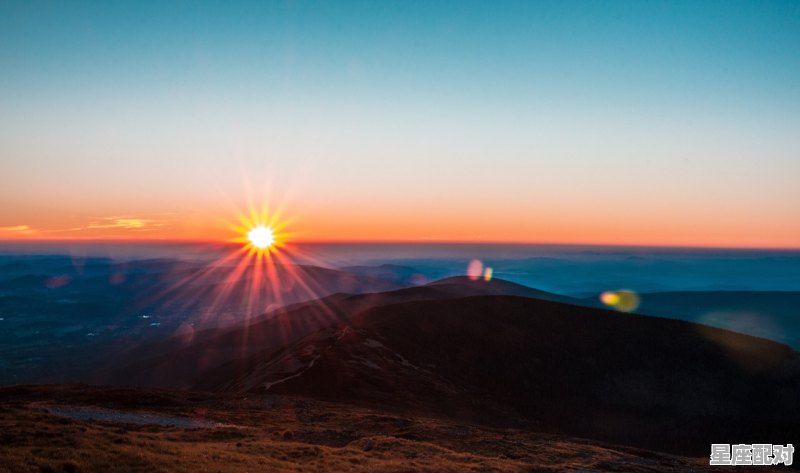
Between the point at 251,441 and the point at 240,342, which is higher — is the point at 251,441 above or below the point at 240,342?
above

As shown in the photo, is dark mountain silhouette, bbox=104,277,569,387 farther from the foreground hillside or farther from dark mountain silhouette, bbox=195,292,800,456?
the foreground hillside

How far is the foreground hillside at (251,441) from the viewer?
18.5 meters

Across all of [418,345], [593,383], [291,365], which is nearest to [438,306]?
[418,345]

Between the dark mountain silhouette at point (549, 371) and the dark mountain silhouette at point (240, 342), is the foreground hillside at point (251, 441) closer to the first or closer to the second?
the dark mountain silhouette at point (549, 371)

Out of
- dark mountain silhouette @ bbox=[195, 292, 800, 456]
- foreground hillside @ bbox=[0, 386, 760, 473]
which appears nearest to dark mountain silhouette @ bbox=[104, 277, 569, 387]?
dark mountain silhouette @ bbox=[195, 292, 800, 456]

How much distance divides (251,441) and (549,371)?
49563 millimetres

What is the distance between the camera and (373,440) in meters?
27.0

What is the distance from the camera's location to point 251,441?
24.1 metres

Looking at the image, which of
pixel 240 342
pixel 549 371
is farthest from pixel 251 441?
pixel 240 342

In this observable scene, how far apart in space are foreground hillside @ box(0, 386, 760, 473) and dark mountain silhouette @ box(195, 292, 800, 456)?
11.0 m

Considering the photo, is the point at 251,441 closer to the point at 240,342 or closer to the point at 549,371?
the point at 549,371

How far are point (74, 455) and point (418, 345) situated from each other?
49.7 meters

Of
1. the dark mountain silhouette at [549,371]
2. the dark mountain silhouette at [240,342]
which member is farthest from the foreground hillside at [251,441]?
the dark mountain silhouette at [240,342]

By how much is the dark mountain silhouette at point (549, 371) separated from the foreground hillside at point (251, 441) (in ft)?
36.0
